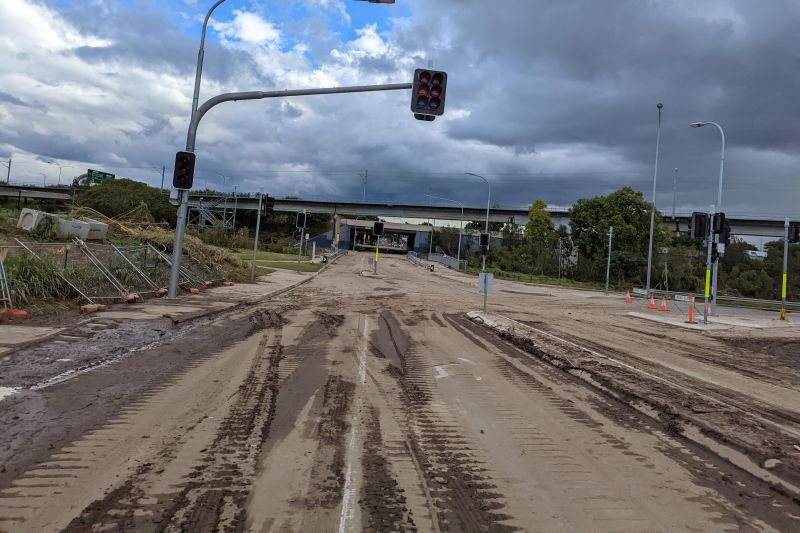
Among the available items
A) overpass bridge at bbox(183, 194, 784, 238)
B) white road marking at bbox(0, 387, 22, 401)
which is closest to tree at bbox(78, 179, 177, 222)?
overpass bridge at bbox(183, 194, 784, 238)

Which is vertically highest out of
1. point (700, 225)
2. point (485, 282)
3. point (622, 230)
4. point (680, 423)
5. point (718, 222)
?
point (622, 230)

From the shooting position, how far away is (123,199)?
75.2 m

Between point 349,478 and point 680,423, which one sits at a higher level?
point 680,423

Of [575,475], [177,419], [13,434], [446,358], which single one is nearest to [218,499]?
[177,419]

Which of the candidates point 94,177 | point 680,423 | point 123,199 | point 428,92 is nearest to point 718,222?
point 428,92

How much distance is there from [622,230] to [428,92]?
174ft

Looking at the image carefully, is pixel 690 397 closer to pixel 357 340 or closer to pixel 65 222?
pixel 357 340

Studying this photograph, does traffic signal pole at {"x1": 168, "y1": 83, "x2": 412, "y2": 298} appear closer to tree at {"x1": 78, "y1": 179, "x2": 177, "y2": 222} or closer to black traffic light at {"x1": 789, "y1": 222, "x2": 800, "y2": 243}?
black traffic light at {"x1": 789, "y1": 222, "x2": 800, "y2": 243}

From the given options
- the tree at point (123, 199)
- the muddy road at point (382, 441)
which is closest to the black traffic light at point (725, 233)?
the muddy road at point (382, 441)

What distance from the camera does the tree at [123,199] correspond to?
7438 centimetres

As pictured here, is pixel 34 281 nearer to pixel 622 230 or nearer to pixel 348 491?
pixel 348 491

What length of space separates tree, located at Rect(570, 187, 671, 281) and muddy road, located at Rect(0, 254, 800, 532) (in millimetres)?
53015

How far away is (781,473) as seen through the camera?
15.9 ft

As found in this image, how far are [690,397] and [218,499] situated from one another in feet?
21.7
